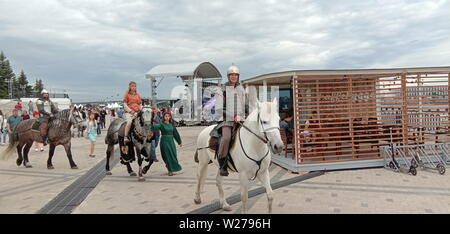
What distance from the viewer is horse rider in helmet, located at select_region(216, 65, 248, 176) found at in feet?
A: 16.0

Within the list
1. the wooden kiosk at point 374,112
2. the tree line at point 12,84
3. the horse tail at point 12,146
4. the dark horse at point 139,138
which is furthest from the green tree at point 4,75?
the wooden kiosk at point 374,112

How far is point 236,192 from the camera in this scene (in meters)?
6.67

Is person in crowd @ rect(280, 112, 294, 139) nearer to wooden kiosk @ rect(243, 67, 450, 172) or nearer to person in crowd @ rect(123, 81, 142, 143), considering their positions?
wooden kiosk @ rect(243, 67, 450, 172)

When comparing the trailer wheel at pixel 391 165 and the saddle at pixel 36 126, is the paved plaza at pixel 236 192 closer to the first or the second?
the trailer wheel at pixel 391 165

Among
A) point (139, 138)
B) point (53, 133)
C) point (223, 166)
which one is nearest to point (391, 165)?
point (223, 166)

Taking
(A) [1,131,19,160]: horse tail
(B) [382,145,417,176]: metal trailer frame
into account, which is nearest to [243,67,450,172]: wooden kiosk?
(B) [382,145,417,176]: metal trailer frame

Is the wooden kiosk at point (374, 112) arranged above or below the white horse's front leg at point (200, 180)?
above

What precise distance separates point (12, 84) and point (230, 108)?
9439cm

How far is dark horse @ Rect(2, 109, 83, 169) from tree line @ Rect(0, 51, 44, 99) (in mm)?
67445

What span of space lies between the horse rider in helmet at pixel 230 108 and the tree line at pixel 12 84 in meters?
76.3

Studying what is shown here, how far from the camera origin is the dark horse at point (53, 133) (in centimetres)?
964

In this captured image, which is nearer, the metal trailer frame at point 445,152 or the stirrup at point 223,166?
the stirrup at point 223,166
